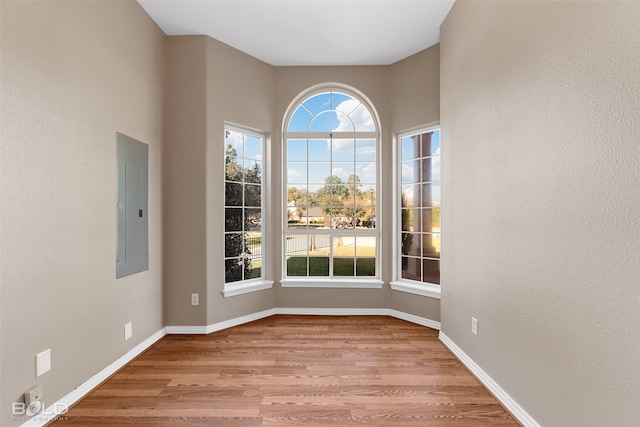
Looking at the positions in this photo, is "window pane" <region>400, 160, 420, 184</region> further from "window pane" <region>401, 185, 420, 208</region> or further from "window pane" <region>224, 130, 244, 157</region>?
"window pane" <region>224, 130, 244, 157</region>

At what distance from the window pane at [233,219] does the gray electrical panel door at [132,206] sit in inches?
32.6

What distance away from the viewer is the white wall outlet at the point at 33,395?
1.78 m

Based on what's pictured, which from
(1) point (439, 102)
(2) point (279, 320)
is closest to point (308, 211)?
(2) point (279, 320)

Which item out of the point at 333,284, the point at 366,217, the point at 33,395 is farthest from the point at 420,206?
the point at 33,395

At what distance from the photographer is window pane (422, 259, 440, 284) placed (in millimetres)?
3617

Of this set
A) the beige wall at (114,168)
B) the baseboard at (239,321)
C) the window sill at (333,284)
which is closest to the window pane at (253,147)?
the beige wall at (114,168)

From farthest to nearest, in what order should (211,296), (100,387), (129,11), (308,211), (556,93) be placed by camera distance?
(308,211)
(211,296)
(129,11)
(100,387)
(556,93)

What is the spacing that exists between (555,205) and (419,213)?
2170 mm

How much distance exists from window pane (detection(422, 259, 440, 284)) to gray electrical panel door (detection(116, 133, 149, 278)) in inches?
112

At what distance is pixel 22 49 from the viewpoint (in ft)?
5.77

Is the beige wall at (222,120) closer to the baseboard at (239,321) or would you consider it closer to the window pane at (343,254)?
the baseboard at (239,321)

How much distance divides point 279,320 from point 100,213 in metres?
2.13

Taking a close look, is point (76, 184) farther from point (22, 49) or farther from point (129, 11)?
point (129, 11)

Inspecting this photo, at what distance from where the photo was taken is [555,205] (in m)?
1.62
